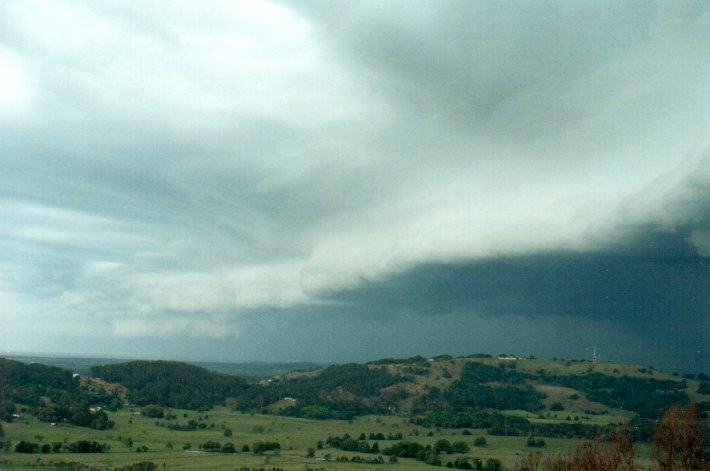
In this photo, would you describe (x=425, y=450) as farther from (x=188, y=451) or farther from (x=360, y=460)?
(x=188, y=451)

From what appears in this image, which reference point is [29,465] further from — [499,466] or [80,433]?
[499,466]

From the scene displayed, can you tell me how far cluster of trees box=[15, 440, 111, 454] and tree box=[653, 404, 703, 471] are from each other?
444 feet

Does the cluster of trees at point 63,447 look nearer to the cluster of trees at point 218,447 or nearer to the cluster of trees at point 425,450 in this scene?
the cluster of trees at point 218,447

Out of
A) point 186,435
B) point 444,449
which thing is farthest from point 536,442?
point 186,435

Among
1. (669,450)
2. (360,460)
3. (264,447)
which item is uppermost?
(669,450)

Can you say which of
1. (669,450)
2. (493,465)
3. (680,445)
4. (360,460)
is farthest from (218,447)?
(680,445)

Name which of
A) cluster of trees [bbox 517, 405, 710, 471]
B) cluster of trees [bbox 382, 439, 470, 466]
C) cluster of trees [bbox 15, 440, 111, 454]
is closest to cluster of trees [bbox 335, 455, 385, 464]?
cluster of trees [bbox 382, 439, 470, 466]

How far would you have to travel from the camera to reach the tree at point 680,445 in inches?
2847

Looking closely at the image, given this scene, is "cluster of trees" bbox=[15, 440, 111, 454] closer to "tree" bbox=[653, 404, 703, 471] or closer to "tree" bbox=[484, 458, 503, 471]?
"tree" bbox=[484, 458, 503, 471]

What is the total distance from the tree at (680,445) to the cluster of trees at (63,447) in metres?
135

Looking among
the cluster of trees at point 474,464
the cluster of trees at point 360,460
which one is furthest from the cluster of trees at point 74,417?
the cluster of trees at point 474,464

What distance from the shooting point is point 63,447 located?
510ft

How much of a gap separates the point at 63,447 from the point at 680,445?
146 meters

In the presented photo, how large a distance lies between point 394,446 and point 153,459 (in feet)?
225
